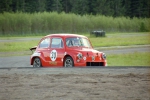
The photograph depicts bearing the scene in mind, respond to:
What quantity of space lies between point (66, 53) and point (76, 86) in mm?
3727

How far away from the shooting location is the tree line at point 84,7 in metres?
12.3

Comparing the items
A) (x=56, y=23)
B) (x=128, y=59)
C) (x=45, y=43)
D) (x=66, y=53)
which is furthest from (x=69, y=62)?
Result: (x=128, y=59)

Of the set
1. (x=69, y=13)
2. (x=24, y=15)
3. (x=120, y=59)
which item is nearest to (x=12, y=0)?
(x=24, y=15)

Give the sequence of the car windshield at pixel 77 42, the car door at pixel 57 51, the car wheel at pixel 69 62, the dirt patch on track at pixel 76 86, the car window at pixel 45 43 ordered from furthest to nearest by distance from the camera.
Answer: the car window at pixel 45 43, the car windshield at pixel 77 42, the car door at pixel 57 51, the car wheel at pixel 69 62, the dirt patch on track at pixel 76 86

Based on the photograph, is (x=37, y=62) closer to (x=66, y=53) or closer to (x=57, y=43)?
(x=57, y=43)

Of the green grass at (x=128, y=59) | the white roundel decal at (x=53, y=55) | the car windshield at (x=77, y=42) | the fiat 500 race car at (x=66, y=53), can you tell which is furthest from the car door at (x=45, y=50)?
the green grass at (x=128, y=59)

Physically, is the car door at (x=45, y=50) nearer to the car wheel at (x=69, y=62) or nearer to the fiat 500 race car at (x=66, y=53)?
the fiat 500 race car at (x=66, y=53)

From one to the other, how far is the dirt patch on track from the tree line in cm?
430

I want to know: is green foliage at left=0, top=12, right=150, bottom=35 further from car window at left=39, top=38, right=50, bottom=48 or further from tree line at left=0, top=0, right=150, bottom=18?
car window at left=39, top=38, right=50, bottom=48

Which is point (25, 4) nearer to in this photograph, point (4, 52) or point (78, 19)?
point (78, 19)

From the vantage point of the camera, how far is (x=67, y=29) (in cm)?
1360

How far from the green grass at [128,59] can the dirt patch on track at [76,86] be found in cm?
595

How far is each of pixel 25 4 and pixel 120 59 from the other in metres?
4.01

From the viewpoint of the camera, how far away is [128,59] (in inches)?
602
